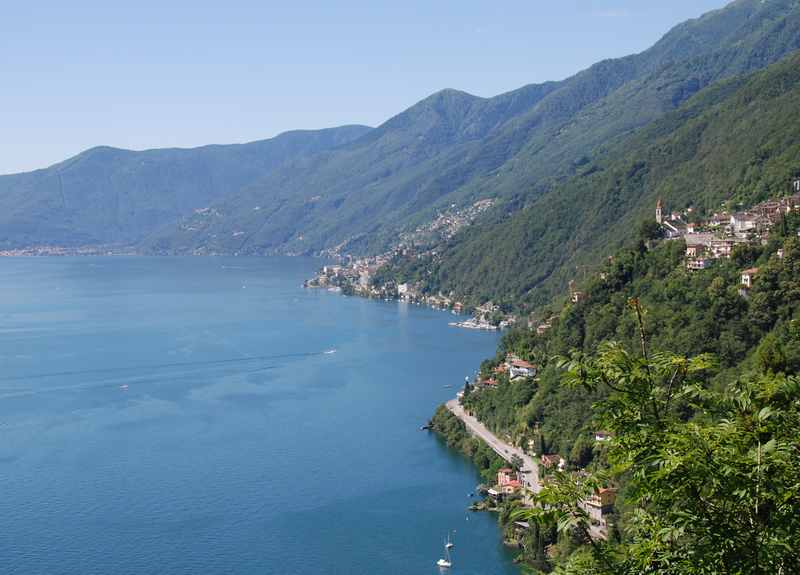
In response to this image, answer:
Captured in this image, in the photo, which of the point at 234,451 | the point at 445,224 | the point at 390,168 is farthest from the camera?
the point at 390,168

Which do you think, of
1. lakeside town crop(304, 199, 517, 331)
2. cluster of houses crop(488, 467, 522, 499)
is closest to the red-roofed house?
cluster of houses crop(488, 467, 522, 499)

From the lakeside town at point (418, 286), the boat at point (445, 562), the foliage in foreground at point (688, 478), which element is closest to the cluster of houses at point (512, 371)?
the boat at point (445, 562)

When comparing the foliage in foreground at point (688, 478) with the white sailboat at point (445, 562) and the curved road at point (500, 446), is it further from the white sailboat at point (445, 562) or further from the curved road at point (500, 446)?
the curved road at point (500, 446)

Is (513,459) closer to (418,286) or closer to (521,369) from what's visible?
(521,369)

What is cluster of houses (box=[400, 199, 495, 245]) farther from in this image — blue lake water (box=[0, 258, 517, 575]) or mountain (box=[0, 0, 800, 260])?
blue lake water (box=[0, 258, 517, 575])

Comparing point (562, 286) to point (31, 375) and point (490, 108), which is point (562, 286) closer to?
point (31, 375)

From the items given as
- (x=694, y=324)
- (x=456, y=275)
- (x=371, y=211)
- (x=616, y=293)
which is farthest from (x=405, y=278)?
(x=371, y=211)

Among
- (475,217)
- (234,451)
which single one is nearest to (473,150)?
(475,217)
